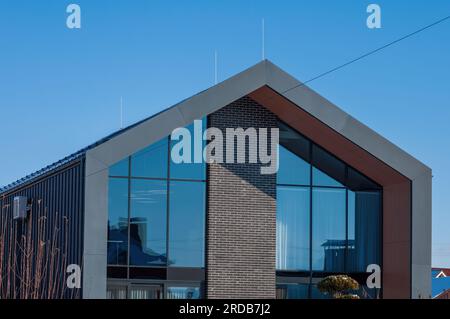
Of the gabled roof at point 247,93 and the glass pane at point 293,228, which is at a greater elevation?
the gabled roof at point 247,93

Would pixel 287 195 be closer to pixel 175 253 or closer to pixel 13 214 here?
pixel 175 253

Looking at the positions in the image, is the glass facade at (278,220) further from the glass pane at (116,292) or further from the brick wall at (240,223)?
the brick wall at (240,223)

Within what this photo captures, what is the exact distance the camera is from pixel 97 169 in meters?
21.5

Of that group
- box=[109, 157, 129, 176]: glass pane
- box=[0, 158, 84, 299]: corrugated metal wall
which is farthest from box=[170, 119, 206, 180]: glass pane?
box=[0, 158, 84, 299]: corrugated metal wall

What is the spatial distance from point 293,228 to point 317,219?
0.66 meters

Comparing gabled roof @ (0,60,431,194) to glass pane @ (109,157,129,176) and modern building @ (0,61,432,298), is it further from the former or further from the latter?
glass pane @ (109,157,129,176)

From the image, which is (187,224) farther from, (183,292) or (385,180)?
(385,180)

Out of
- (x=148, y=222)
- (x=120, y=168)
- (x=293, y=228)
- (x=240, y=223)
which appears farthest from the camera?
(x=293, y=228)

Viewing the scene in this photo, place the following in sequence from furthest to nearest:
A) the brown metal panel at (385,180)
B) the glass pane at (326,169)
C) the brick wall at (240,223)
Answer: the glass pane at (326,169), the brown metal panel at (385,180), the brick wall at (240,223)

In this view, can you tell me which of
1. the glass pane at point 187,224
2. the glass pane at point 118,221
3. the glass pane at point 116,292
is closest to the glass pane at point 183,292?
the glass pane at point 187,224

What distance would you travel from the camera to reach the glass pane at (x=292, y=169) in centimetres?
2427

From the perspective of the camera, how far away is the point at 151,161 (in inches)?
901

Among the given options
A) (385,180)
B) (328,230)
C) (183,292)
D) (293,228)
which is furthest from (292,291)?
(385,180)
